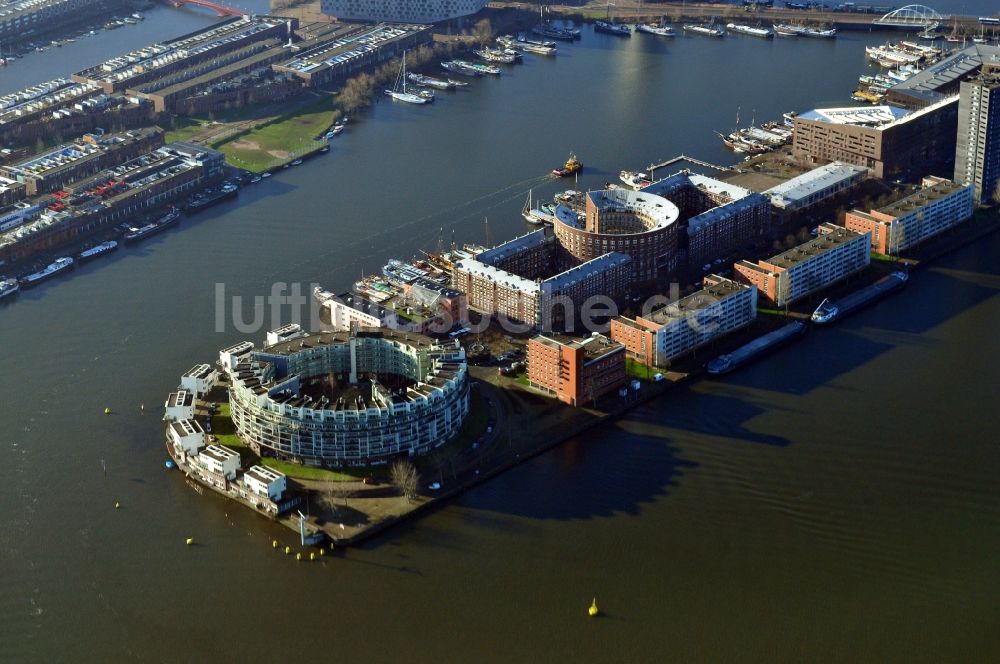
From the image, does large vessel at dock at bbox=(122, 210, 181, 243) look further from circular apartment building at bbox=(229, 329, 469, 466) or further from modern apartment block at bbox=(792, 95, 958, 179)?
modern apartment block at bbox=(792, 95, 958, 179)

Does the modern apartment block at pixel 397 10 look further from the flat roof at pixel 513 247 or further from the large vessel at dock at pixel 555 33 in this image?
the flat roof at pixel 513 247

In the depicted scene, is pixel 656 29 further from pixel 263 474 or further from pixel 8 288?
pixel 263 474

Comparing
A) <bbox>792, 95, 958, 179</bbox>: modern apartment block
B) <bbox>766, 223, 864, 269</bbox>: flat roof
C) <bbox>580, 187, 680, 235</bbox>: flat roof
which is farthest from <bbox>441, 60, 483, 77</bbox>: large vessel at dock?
<bbox>766, 223, 864, 269</bbox>: flat roof

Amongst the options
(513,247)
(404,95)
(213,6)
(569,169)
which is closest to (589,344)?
(513,247)

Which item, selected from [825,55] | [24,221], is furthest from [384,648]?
[825,55]

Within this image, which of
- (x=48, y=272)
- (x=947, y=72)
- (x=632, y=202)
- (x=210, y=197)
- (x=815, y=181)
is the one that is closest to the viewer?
(x=48, y=272)

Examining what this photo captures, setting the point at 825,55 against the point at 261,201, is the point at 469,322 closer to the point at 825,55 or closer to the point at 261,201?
the point at 261,201
